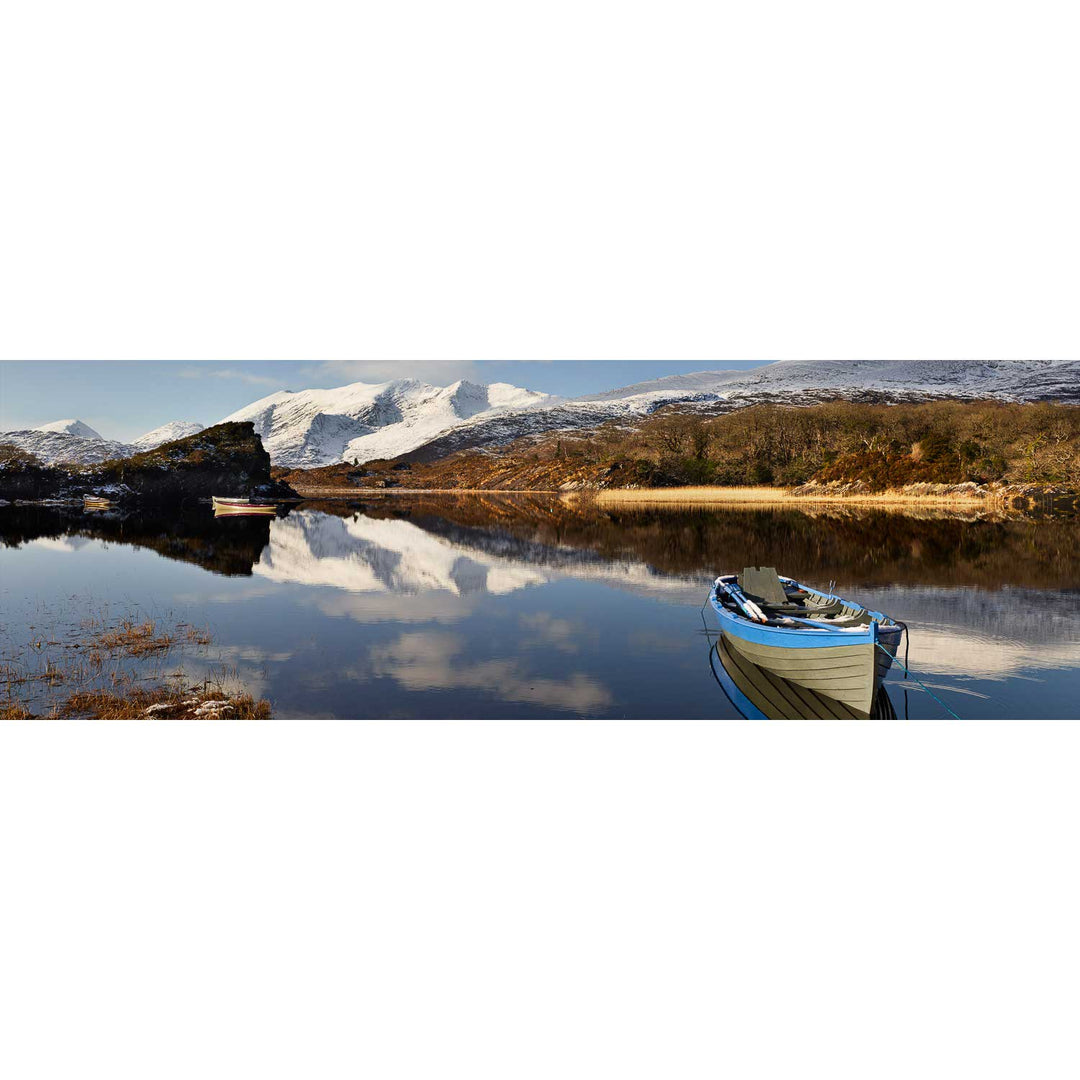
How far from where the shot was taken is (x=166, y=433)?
15.9 metres

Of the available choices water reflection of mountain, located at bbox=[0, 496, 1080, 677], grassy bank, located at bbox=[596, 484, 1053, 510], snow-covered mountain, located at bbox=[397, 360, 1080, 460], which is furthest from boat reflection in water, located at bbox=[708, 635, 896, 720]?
grassy bank, located at bbox=[596, 484, 1053, 510]

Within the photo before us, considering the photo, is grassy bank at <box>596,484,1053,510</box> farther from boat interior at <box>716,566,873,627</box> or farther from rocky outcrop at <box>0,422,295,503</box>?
rocky outcrop at <box>0,422,295,503</box>

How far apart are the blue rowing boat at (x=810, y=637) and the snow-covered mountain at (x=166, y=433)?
11436 mm

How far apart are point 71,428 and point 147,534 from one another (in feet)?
31.2

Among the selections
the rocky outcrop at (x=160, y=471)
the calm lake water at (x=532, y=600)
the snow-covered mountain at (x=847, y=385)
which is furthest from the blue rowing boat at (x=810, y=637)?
the rocky outcrop at (x=160, y=471)

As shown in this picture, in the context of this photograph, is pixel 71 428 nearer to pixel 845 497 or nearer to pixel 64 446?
pixel 64 446

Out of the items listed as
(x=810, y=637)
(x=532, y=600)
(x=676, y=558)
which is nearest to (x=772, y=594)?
(x=810, y=637)

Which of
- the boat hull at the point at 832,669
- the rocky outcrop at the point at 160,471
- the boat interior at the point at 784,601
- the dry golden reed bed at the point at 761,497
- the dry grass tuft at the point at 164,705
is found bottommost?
the dry golden reed bed at the point at 761,497

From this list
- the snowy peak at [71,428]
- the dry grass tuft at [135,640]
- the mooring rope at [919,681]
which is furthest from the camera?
the snowy peak at [71,428]

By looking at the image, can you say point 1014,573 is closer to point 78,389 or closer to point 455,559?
A: point 455,559

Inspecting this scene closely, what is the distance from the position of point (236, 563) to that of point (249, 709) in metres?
11.5

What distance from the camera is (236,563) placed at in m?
18.8

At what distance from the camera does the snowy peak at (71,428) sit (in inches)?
549

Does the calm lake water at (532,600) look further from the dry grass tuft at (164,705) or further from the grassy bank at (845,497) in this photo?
the grassy bank at (845,497)
